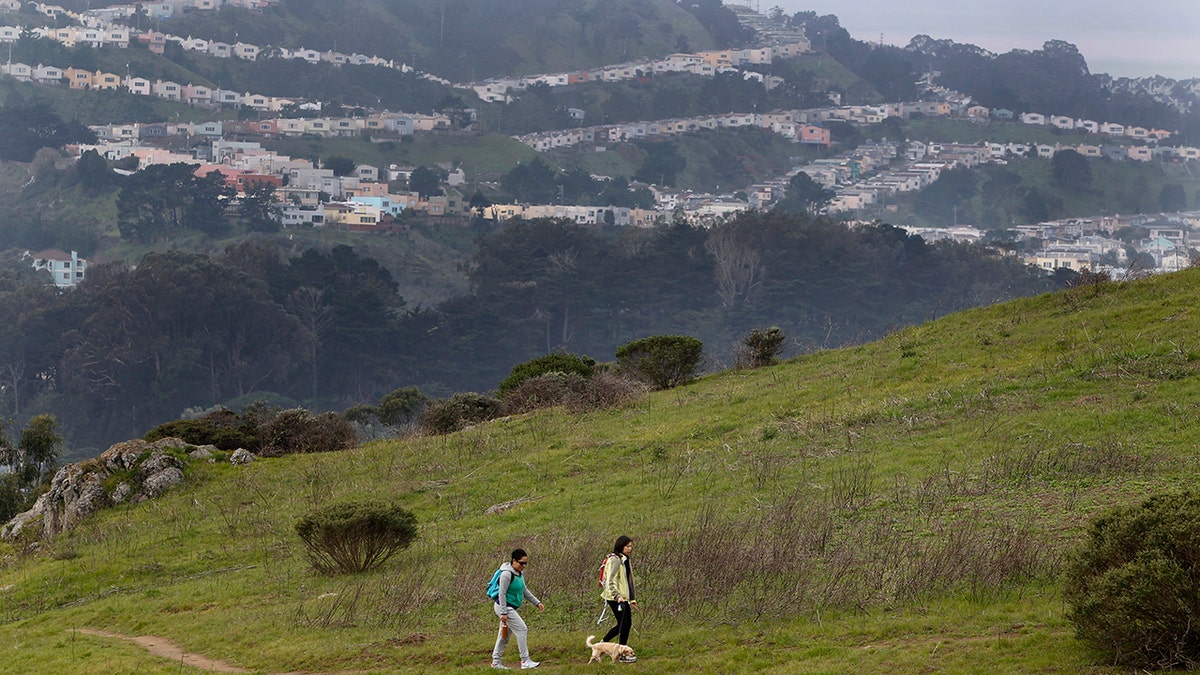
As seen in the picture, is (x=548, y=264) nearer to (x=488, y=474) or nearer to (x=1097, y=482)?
(x=488, y=474)

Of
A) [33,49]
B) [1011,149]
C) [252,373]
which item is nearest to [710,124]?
[1011,149]

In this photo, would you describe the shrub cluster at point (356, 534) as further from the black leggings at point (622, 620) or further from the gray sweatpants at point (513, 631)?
the black leggings at point (622, 620)

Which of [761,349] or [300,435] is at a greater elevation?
[761,349]

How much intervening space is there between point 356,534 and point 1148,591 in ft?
27.6

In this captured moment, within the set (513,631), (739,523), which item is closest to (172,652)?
(513,631)

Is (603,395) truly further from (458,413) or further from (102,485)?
(102,485)

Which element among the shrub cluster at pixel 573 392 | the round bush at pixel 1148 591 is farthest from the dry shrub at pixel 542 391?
the round bush at pixel 1148 591

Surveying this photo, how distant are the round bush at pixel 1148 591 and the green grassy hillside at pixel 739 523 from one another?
0.89 ft

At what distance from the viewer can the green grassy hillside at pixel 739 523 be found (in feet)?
33.2

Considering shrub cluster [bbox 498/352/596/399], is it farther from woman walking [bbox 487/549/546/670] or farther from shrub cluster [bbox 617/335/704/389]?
woman walking [bbox 487/549/546/670]

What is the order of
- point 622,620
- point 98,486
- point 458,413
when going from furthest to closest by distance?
point 458,413 < point 98,486 < point 622,620

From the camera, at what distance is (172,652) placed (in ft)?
39.9

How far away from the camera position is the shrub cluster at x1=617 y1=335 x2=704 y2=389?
25.8 metres

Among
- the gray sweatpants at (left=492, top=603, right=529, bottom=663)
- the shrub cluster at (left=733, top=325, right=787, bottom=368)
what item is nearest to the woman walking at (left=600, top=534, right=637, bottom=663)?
the gray sweatpants at (left=492, top=603, right=529, bottom=663)
